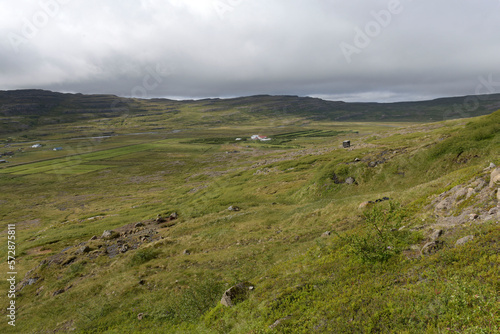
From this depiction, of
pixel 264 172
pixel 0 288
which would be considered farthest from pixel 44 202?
pixel 264 172

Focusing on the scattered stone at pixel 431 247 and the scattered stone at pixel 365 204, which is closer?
the scattered stone at pixel 431 247

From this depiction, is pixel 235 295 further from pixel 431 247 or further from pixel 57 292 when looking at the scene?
pixel 57 292

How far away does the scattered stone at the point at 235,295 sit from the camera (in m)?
17.3

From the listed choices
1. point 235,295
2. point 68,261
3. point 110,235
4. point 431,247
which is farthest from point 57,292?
point 431,247

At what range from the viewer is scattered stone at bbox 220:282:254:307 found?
56.6 feet

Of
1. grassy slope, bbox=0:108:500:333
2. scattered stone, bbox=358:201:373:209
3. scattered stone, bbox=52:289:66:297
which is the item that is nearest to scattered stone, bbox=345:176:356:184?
grassy slope, bbox=0:108:500:333

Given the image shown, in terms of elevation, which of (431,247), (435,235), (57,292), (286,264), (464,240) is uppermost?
(464,240)

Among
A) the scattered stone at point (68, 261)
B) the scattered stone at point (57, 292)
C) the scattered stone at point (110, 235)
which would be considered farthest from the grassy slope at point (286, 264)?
the scattered stone at point (110, 235)

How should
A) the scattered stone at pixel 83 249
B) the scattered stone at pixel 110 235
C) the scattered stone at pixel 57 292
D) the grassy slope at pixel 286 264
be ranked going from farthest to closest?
the scattered stone at pixel 110 235 → the scattered stone at pixel 83 249 → the scattered stone at pixel 57 292 → the grassy slope at pixel 286 264

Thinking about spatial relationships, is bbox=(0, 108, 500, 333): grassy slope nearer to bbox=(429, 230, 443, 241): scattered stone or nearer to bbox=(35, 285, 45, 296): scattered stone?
bbox=(35, 285, 45, 296): scattered stone

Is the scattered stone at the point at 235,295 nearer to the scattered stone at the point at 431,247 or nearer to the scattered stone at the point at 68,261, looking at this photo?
the scattered stone at the point at 431,247

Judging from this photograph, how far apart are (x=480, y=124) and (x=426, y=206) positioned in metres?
37.9

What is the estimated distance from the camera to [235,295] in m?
17.7

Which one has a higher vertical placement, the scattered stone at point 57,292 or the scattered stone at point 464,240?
the scattered stone at point 464,240
